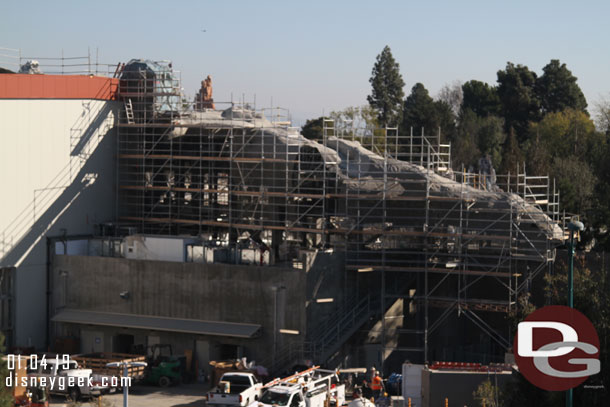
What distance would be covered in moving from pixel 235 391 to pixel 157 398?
394cm

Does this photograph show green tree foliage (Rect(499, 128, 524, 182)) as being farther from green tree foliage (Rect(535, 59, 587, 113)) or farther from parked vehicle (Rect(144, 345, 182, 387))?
parked vehicle (Rect(144, 345, 182, 387))

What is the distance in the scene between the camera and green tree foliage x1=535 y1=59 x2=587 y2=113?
365 ft

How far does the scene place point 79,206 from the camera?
50.2 m

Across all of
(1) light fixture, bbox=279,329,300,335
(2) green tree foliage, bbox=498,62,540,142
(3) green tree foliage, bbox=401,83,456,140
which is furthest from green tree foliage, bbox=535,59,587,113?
(1) light fixture, bbox=279,329,300,335

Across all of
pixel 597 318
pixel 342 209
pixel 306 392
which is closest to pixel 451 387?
pixel 306 392

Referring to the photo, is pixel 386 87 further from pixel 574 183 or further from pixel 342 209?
pixel 342 209

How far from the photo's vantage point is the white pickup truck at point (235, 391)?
37.5m

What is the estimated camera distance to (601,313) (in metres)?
22.8

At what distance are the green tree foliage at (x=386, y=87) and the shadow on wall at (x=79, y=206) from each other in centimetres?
7201

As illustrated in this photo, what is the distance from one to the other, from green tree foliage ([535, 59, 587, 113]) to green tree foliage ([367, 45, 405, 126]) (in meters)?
17.4

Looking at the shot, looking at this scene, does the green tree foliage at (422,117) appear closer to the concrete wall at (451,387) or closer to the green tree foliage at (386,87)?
the green tree foliage at (386,87)

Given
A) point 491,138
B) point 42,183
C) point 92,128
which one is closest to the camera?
point 42,183

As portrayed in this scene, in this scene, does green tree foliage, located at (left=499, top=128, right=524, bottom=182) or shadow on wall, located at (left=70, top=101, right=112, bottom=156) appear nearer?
shadow on wall, located at (left=70, top=101, right=112, bottom=156)

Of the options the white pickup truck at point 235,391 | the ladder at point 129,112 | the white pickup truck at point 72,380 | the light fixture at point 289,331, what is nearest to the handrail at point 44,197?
the ladder at point 129,112
